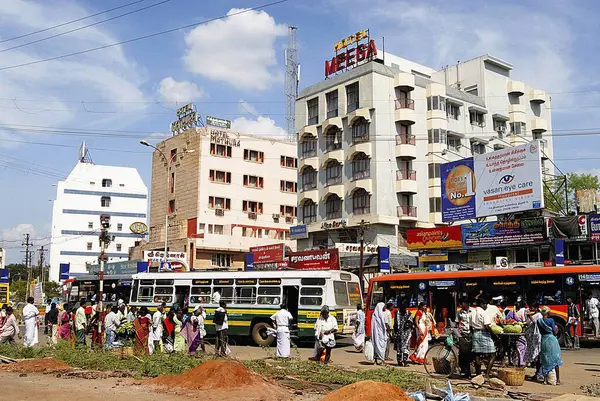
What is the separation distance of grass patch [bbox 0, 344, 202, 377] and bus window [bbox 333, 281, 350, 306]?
25.6ft

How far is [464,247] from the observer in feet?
121

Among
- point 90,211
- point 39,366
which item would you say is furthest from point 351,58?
point 90,211

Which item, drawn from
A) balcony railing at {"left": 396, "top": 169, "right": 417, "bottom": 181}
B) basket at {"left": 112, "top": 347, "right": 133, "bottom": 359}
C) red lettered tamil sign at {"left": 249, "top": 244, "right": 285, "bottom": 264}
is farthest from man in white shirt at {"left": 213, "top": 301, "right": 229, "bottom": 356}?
balcony railing at {"left": 396, "top": 169, "right": 417, "bottom": 181}

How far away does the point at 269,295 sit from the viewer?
22969mm

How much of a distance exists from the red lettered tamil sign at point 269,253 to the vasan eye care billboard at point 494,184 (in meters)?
12.8

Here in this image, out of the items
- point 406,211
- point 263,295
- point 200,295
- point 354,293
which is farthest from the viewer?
point 406,211

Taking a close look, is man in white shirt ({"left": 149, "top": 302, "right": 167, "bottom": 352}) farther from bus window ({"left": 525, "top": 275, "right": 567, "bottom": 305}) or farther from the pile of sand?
bus window ({"left": 525, "top": 275, "right": 567, "bottom": 305})

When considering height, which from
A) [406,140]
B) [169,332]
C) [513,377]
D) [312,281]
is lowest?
[513,377]

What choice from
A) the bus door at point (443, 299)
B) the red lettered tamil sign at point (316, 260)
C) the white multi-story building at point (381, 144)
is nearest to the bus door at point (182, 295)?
the bus door at point (443, 299)

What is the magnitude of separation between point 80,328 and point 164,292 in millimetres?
6369

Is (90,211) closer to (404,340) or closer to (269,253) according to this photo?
(269,253)

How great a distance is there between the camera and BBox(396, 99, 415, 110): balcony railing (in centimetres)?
4727

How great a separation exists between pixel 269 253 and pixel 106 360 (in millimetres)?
32371

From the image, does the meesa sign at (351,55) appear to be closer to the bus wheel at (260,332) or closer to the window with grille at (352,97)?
the window with grille at (352,97)
